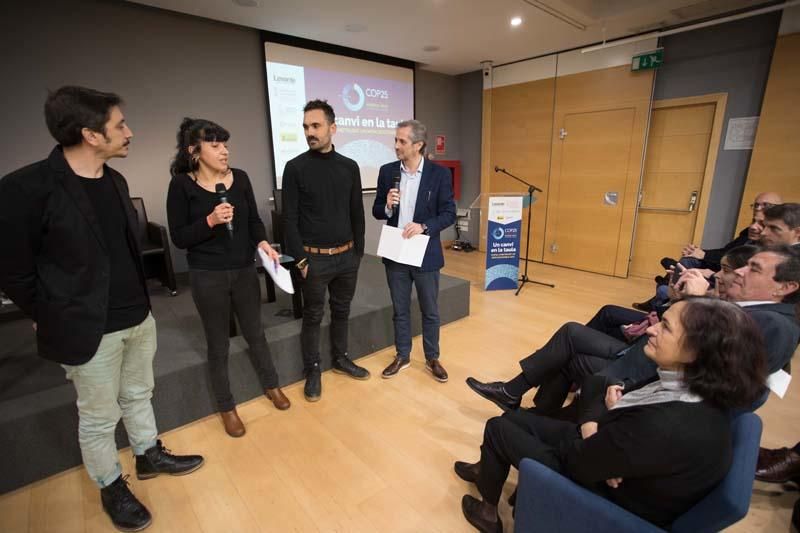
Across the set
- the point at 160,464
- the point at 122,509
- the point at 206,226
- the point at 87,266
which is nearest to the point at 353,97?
the point at 206,226

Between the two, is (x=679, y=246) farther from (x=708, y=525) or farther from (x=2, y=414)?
(x=2, y=414)

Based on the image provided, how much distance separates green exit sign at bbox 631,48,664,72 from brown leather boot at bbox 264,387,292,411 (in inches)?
201

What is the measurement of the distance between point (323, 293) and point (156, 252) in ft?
6.32

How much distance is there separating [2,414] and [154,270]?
196 centimetres

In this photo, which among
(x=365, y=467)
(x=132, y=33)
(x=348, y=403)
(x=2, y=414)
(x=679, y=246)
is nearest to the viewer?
(x=2, y=414)

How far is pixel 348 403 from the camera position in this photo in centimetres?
239

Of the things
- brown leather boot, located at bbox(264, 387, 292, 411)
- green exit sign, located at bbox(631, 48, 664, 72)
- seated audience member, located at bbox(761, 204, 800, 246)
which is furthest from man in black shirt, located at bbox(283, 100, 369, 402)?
green exit sign, located at bbox(631, 48, 664, 72)

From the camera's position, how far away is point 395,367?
8.74 feet

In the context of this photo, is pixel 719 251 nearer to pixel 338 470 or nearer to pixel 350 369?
pixel 350 369

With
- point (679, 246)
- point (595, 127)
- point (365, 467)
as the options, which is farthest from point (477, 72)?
point (365, 467)

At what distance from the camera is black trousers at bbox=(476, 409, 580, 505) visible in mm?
1303

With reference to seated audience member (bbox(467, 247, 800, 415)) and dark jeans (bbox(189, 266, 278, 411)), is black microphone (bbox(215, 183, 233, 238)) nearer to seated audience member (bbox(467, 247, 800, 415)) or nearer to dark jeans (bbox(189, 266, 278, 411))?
dark jeans (bbox(189, 266, 278, 411))

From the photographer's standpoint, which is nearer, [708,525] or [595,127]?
[708,525]

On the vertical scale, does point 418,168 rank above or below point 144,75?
below
